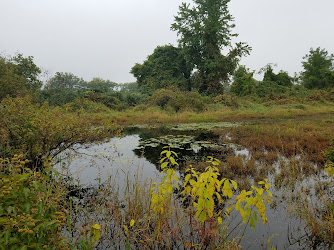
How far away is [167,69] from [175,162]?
33418 millimetres

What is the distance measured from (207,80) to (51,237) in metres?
30.2

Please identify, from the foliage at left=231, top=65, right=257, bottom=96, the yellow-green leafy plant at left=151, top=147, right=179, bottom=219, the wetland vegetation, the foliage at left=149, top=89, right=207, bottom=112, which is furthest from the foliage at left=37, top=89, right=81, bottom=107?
the yellow-green leafy plant at left=151, top=147, right=179, bottom=219

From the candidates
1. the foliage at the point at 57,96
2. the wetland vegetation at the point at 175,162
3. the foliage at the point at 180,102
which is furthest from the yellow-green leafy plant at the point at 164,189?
the foliage at the point at 57,96

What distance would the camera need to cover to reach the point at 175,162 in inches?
95.4

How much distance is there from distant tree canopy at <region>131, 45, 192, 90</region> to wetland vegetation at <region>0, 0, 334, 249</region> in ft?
0.60

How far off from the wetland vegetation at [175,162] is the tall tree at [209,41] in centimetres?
16

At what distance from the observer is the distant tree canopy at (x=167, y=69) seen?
33.2 m

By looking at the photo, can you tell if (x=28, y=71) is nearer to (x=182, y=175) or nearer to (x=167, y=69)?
(x=167, y=69)

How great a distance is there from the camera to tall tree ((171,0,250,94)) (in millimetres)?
29414

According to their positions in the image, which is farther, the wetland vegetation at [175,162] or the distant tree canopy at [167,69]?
the distant tree canopy at [167,69]

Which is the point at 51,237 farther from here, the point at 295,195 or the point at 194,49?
the point at 194,49

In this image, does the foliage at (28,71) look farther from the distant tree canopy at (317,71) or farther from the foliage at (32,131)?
the distant tree canopy at (317,71)

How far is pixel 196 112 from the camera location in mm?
23016

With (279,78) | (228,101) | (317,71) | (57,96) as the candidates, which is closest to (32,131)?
(228,101)
